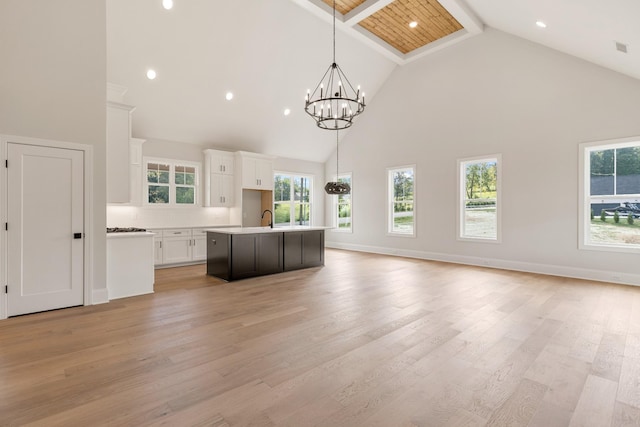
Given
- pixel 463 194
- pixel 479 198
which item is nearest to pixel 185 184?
pixel 463 194

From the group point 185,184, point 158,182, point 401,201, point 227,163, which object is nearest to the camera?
point 158,182

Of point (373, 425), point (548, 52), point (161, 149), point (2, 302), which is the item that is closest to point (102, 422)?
point (373, 425)

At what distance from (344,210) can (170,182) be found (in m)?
5.14

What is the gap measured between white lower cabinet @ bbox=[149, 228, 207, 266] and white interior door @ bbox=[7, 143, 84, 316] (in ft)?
8.18

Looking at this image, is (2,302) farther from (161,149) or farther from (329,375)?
(161,149)

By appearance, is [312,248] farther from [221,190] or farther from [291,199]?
[291,199]

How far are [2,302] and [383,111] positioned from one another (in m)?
8.31

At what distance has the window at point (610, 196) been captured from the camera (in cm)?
518

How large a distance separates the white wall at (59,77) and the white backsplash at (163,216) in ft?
8.70

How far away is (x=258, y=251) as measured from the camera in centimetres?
582

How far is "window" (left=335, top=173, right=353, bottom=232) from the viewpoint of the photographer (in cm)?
984

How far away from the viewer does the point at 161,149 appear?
23.3 feet

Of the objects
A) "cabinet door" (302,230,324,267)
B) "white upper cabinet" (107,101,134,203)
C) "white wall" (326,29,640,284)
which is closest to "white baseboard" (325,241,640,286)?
"white wall" (326,29,640,284)

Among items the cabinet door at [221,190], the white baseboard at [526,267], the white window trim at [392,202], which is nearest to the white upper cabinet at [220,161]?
the cabinet door at [221,190]
